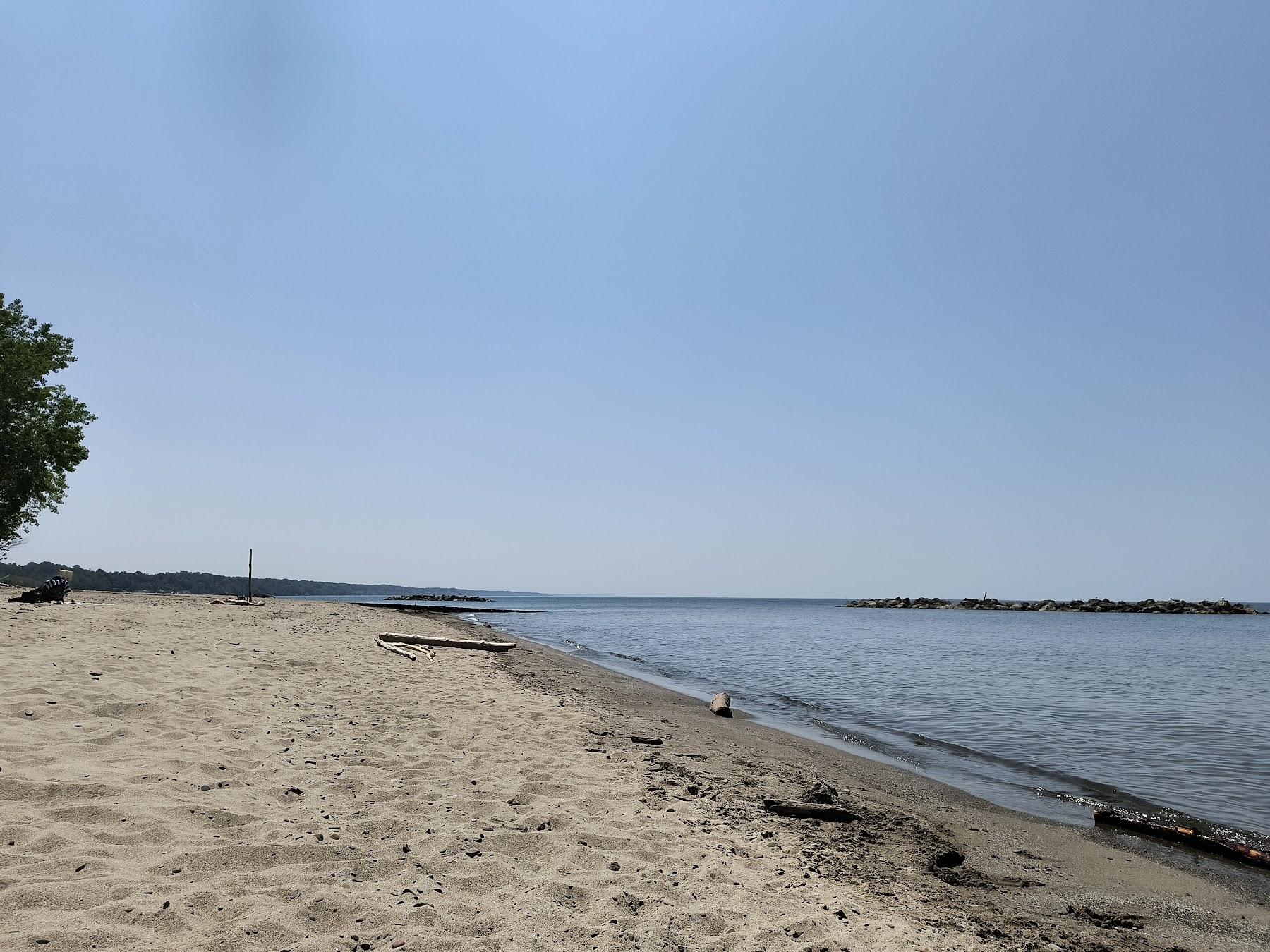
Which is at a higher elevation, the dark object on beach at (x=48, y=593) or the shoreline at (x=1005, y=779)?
the dark object on beach at (x=48, y=593)

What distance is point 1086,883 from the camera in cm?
545

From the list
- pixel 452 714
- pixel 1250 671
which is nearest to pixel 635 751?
pixel 452 714

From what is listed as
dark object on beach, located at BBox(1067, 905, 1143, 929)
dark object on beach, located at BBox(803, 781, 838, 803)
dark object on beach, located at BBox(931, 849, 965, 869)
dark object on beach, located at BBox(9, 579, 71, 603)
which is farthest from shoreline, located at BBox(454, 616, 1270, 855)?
dark object on beach, located at BBox(9, 579, 71, 603)

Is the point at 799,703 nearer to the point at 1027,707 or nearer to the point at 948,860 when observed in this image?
the point at 1027,707

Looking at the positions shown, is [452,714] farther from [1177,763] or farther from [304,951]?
[1177,763]

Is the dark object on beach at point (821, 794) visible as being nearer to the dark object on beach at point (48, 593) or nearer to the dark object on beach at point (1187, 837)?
the dark object on beach at point (1187, 837)

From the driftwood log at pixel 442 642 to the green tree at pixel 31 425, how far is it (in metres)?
21.4

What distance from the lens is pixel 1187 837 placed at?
22.0ft

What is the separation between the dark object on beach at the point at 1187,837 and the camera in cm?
618

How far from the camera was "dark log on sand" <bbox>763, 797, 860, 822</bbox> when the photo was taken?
6.43m

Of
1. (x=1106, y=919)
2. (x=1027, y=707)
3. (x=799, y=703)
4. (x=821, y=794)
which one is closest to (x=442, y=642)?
(x=799, y=703)

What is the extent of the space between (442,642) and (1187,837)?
1807 centimetres

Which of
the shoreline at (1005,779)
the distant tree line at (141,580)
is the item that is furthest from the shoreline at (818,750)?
the distant tree line at (141,580)

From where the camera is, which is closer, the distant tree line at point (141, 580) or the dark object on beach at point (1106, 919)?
the dark object on beach at point (1106, 919)
